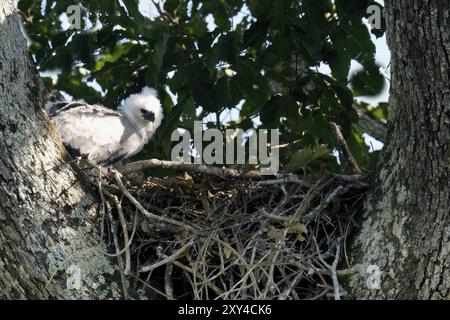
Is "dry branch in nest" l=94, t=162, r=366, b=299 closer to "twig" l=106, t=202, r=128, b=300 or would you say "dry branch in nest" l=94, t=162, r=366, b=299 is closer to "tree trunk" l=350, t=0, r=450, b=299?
"twig" l=106, t=202, r=128, b=300

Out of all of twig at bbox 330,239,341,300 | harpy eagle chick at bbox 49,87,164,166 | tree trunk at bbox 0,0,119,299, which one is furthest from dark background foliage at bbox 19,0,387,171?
tree trunk at bbox 0,0,119,299

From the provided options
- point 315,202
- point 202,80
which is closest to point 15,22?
point 202,80

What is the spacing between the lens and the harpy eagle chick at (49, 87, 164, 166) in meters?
6.01

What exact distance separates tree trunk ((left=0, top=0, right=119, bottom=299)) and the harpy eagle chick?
121 cm

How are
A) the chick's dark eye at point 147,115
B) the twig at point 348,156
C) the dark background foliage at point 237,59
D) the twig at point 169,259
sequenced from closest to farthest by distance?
the twig at point 169,259 < the twig at point 348,156 < the dark background foliage at point 237,59 < the chick's dark eye at point 147,115

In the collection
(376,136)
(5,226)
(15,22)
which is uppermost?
(15,22)

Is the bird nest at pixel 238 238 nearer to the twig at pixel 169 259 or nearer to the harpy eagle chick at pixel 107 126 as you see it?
the twig at pixel 169 259

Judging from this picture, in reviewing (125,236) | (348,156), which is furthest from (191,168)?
(348,156)

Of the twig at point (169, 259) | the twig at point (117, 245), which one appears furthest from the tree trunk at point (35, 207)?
the twig at point (169, 259)

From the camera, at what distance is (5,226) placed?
13.4 feet

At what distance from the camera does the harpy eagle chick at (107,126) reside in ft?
19.7

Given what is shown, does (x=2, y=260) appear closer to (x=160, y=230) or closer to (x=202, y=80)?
(x=160, y=230)

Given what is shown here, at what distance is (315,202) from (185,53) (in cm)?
183

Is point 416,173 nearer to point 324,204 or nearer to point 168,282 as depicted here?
point 324,204
